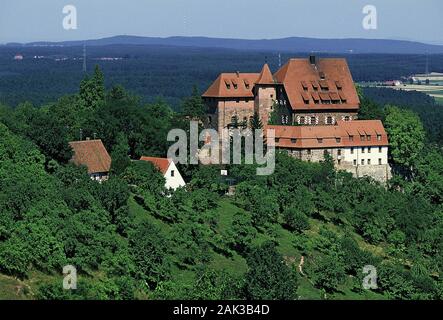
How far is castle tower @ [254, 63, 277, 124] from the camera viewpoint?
250 feet

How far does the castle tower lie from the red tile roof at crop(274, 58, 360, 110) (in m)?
0.91

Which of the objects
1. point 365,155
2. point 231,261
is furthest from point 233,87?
point 231,261

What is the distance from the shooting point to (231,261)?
174 ft

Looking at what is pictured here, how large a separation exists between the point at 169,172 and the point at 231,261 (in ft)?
31.9

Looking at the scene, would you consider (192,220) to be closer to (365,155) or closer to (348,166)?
(348,166)

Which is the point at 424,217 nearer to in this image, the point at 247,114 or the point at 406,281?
the point at 406,281

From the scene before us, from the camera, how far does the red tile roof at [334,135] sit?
7138cm

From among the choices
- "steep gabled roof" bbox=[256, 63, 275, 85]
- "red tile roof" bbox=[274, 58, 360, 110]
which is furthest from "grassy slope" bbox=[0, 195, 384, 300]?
"steep gabled roof" bbox=[256, 63, 275, 85]

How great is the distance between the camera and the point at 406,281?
53.0 meters

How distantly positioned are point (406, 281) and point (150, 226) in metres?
11.7

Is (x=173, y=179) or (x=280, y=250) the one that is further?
(x=173, y=179)

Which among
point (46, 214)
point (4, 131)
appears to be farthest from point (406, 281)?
point (4, 131)

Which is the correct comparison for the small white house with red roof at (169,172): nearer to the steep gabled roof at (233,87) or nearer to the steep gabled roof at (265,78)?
the steep gabled roof at (233,87)

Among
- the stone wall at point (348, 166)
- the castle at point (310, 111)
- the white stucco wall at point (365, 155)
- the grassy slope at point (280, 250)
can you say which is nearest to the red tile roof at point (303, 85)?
the castle at point (310, 111)
